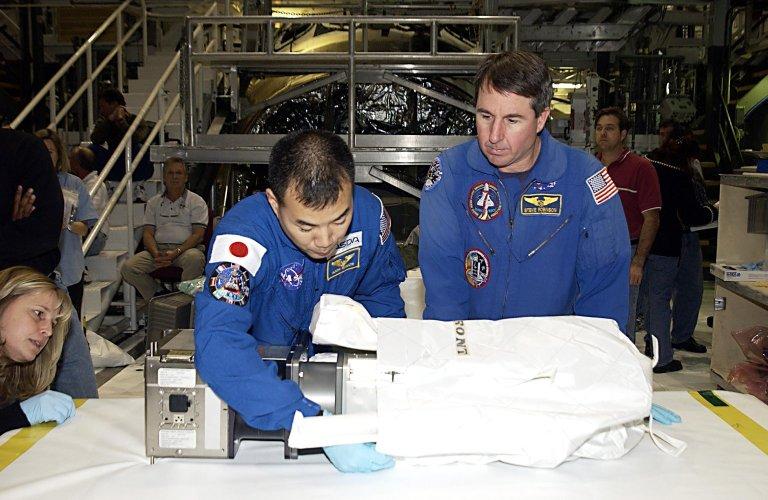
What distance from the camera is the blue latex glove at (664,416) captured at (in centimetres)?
210

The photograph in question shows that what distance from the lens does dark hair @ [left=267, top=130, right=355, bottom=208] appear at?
1.84 m

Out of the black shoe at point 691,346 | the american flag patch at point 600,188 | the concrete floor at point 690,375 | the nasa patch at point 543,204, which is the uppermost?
the american flag patch at point 600,188

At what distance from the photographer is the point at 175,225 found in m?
6.32

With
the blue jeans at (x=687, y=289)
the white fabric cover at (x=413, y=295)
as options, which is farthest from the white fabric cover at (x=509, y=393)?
the blue jeans at (x=687, y=289)

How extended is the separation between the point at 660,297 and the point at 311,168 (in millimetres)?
3808

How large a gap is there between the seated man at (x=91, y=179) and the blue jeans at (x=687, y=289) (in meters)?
4.13

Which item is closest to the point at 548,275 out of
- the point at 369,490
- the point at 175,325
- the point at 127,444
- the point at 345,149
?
the point at 345,149

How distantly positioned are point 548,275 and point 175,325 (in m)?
2.66

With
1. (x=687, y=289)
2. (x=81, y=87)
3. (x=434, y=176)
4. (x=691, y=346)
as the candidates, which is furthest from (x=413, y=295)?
(x=81, y=87)

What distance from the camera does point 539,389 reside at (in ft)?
5.74

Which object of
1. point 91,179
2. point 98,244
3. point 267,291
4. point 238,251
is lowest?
point 98,244

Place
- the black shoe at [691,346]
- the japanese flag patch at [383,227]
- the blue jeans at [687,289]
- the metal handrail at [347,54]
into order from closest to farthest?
the japanese flag patch at [383,227], the metal handrail at [347,54], the blue jeans at [687,289], the black shoe at [691,346]

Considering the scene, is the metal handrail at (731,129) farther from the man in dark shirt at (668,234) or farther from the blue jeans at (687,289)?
the man in dark shirt at (668,234)

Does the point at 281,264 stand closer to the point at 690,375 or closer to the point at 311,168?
the point at 311,168
